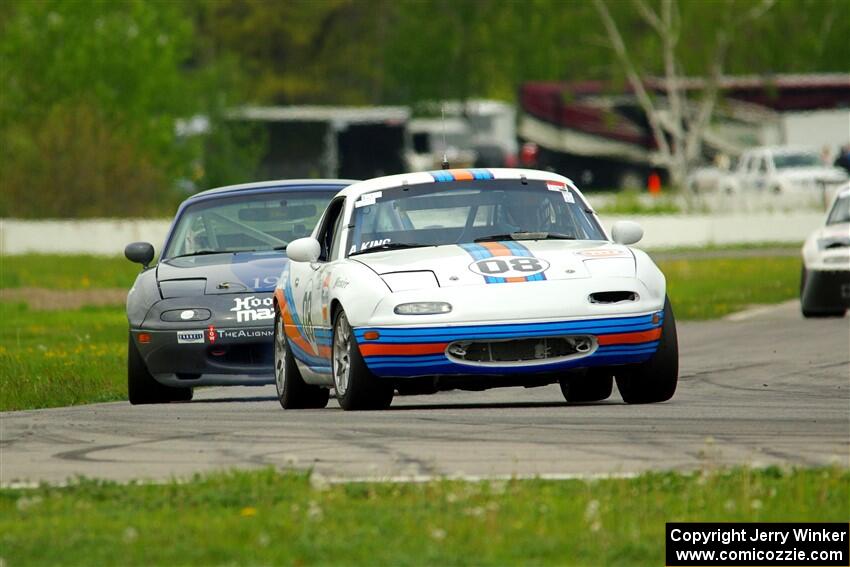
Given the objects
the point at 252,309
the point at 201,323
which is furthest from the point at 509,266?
the point at 201,323

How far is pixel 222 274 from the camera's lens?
572 inches

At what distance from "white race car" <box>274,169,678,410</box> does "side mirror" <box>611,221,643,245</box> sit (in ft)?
0.04

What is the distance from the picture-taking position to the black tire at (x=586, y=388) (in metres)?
12.1

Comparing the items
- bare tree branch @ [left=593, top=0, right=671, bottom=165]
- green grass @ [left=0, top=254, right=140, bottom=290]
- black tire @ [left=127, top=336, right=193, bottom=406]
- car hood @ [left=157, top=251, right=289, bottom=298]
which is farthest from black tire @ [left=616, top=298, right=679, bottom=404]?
bare tree branch @ [left=593, top=0, right=671, bottom=165]

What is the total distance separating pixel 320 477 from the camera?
8312 mm

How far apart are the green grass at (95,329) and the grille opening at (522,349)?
4141 millimetres

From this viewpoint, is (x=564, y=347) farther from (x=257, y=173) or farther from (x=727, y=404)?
(x=257, y=173)

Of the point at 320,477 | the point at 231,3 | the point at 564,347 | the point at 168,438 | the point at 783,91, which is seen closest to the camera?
the point at 320,477

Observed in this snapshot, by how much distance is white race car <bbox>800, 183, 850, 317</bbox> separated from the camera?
2036 cm

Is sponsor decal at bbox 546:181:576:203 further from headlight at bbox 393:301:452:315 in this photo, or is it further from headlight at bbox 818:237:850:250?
headlight at bbox 818:237:850:250

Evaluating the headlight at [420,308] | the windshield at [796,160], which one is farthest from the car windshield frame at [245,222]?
the windshield at [796,160]

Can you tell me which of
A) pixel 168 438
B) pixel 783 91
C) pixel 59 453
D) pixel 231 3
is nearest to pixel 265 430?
pixel 168 438

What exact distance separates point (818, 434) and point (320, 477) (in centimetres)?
278

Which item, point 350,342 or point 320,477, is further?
point 350,342
